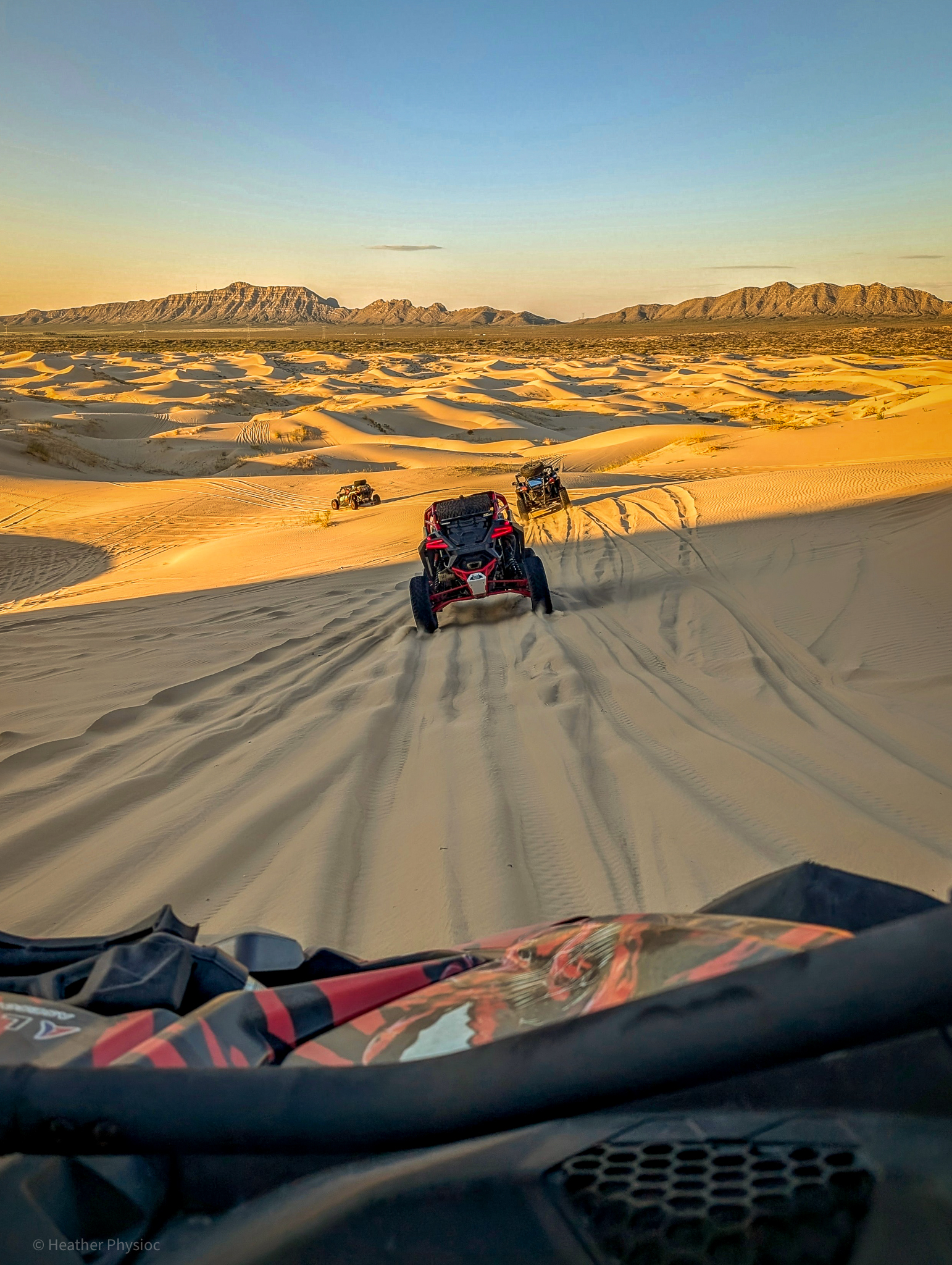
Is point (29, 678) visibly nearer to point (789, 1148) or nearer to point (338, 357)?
point (789, 1148)

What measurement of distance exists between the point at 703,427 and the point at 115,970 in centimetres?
3128

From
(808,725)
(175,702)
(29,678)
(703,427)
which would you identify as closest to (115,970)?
(808,725)

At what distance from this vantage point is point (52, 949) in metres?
1.93

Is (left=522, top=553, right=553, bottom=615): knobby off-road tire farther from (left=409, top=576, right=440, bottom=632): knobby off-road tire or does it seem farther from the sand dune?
(left=409, top=576, right=440, bottom=632): knobby off-road tire

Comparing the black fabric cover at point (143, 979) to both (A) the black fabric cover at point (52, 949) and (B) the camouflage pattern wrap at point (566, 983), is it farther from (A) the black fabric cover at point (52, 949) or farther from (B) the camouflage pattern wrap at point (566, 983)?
(B) the camouflage pattern wrap at point (566, 983)

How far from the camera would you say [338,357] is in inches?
3147

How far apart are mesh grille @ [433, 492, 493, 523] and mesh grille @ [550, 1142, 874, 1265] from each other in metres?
8.02

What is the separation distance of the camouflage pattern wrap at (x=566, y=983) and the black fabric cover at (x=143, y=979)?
352 mm

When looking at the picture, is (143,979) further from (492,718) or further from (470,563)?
(470,563)

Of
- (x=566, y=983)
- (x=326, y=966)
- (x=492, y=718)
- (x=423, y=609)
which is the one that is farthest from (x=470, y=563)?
(x=566, y=983)

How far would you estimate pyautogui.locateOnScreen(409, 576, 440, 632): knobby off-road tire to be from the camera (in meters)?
8.22

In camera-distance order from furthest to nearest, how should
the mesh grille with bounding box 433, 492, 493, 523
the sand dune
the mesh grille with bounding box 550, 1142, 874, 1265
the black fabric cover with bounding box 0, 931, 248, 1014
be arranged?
the mesh grille with bounding box 433, 492, 493, 523 → the sand dune → the black fabric cover with bounding box 0, 931, 248, 1014 → the mesh grille with bounding box 550, 1142, 874, 1265

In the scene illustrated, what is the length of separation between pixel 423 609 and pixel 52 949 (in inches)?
252

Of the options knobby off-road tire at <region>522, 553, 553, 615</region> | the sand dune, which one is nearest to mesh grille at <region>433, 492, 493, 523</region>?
knobby off-road tire at <region>522, 553, 553, 615</region>
